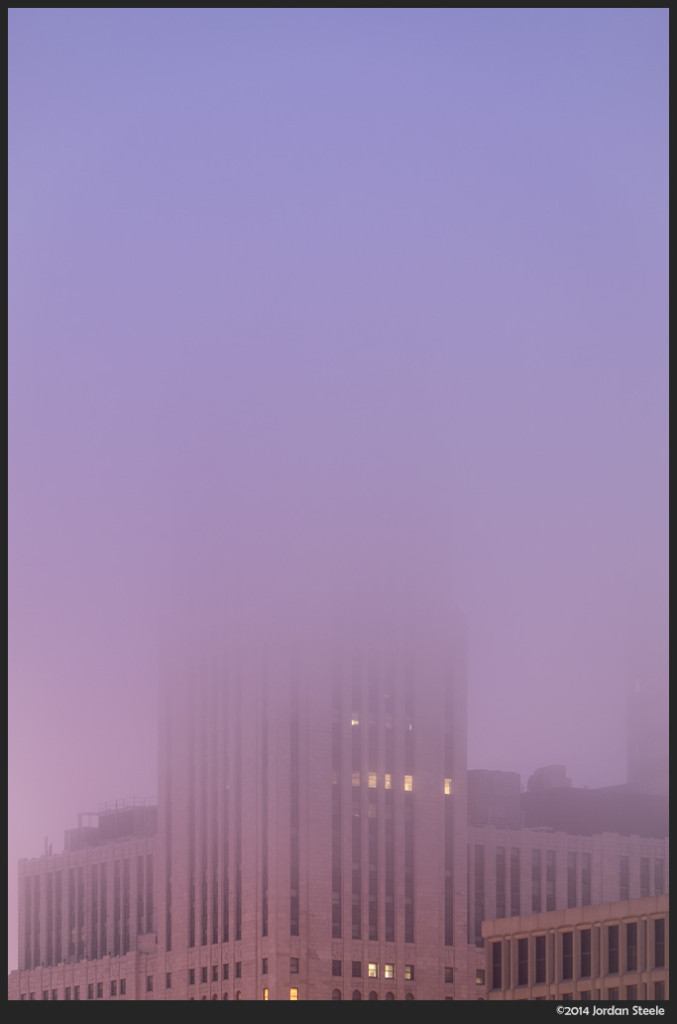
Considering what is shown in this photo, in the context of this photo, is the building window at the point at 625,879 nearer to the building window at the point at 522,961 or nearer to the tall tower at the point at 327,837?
the tall tower at the point at 327,837

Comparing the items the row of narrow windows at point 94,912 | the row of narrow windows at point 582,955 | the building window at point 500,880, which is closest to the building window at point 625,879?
the building window at point 500,880

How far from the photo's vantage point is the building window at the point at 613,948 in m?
29.2

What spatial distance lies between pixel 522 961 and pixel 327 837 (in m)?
21.5

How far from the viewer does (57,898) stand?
59.3m

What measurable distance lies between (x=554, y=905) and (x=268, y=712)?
46.7 ft

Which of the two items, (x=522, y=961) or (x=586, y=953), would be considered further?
(x=522, y=961)

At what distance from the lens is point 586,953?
106ft

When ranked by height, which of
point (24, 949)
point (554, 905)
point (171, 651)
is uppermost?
point (171, 651)

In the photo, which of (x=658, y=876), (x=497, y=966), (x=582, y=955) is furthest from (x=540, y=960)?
(x=658, y=876)

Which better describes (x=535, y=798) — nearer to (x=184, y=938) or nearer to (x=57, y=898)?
(x=184, y=938)

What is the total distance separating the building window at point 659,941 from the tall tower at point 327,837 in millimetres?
23750

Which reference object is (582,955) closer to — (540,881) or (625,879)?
(625,879)
